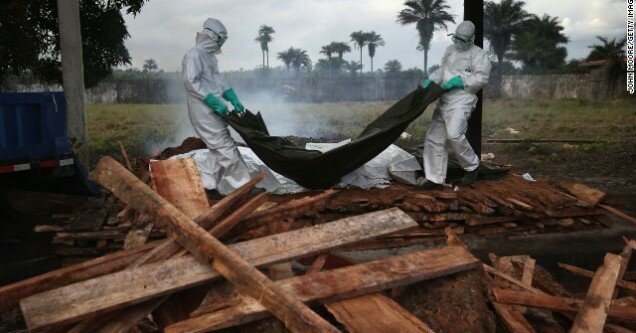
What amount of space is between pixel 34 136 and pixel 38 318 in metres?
4.36

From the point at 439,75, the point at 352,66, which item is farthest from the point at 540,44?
the point at 439,75

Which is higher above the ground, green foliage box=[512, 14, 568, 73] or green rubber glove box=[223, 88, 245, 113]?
green foliage box=[512, 14, 568, 73]

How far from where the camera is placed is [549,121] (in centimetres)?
1978

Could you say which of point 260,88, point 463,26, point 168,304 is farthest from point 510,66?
point 168,304

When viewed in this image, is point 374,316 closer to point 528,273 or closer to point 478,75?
point 528,273

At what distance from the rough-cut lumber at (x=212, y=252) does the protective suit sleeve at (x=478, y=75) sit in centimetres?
433

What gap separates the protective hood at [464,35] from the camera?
627cm

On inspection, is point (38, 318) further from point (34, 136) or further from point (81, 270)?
point (34, 136)

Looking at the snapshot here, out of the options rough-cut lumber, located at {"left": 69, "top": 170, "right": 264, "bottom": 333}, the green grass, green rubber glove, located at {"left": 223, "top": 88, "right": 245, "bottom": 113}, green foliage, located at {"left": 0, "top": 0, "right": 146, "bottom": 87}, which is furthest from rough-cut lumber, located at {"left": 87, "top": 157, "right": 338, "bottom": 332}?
the green grass

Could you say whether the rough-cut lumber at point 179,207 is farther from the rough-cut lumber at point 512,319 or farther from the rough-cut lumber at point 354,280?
the rough-cut lumber at point 512,319

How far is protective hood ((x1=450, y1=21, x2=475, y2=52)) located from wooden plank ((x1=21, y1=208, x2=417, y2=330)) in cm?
392

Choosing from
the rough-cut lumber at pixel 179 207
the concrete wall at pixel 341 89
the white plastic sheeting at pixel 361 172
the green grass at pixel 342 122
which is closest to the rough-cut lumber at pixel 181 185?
the rough-cut lumber at pixel 179 207

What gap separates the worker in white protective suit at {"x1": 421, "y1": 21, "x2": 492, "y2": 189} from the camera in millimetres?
6180

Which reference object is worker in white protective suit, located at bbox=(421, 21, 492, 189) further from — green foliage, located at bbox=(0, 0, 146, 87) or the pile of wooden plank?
green foliage, located at bbox=(0, 0, 146, 87)
